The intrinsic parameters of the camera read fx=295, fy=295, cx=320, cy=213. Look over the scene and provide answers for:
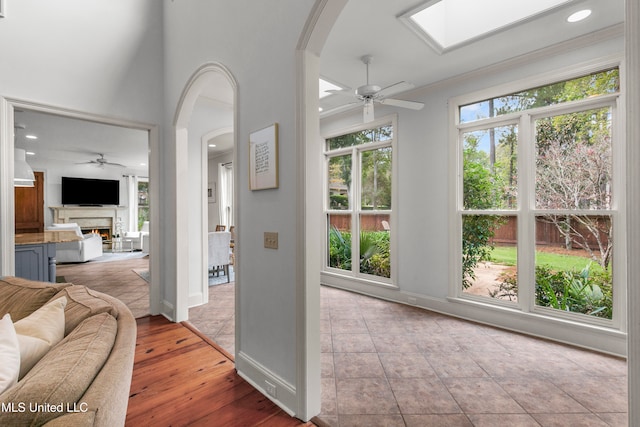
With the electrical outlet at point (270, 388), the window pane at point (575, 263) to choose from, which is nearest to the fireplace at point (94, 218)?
the electrical outlet at point (270, 388)

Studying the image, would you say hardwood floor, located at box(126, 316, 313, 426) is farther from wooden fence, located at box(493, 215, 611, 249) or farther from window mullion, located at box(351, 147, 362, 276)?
wooden fence, located at box(493, 215, 611, 249)

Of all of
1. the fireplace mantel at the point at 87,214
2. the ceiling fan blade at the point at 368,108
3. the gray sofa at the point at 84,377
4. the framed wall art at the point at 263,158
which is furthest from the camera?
the fireplace mantel at the point at 87,214

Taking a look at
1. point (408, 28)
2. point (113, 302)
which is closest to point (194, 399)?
point (113, 302)

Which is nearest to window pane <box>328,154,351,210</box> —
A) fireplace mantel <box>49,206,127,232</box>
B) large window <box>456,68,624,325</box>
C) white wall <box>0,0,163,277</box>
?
large window <box>456,68,624,325</box>

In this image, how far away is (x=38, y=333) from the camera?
103 cm

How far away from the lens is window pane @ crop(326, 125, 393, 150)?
4.23 m

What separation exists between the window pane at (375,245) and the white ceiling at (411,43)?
191cm

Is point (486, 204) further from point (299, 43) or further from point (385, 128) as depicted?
point (299, 43)

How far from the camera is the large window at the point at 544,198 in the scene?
266 centimetres

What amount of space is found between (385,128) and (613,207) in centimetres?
260

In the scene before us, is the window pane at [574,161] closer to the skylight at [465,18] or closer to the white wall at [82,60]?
the skylight at [465,18]

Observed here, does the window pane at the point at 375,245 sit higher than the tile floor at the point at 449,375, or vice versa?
the window pane at the point at 375,245

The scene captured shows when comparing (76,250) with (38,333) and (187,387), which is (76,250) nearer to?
(187,387)

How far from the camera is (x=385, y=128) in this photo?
167 inches
